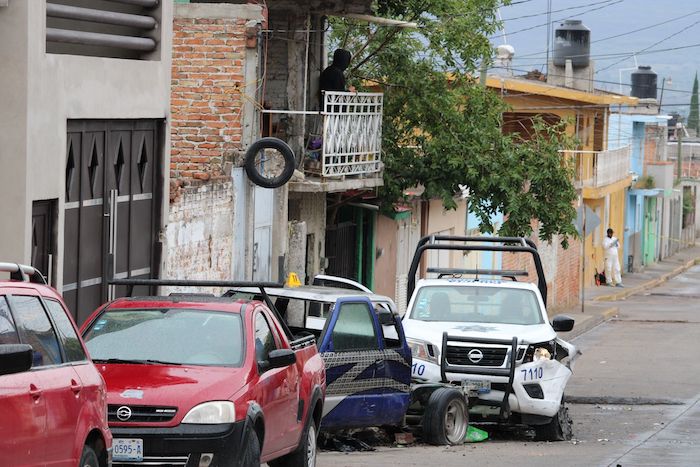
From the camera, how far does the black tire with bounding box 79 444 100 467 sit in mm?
8492

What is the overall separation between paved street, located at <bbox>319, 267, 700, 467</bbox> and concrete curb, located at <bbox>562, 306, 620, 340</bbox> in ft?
0.80

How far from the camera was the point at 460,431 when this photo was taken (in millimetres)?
16047

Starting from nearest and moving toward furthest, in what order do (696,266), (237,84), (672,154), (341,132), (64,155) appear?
(64,155), (237,84), (341,132), (696,266), (672,154)

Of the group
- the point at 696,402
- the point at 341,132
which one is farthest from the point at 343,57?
the point at 696,402

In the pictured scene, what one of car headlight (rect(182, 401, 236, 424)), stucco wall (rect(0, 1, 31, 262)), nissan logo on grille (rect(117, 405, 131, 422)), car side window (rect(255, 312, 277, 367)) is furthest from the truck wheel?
nissan logo on grille (rect(117, 405, 131, 422))

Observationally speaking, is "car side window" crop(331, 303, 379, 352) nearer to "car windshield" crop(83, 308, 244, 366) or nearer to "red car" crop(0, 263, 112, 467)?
"car windshield" crop(83, 308, 244, 366)

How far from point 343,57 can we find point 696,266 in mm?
49829

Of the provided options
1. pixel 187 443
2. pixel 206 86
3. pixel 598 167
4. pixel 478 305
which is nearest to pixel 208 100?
pixel 206 86

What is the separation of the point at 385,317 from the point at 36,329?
734 centimetres

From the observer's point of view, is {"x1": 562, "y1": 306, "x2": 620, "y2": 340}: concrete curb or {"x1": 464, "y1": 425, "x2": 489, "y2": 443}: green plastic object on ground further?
{"x1": 562, "y1": 306, "x2": 620, "y2": 340}: concrete curb

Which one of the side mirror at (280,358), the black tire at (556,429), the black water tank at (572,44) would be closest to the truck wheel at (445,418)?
the black tire at (556,429)

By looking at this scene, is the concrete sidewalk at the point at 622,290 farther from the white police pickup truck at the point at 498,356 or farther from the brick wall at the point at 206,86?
the white police pickup truck at the point at 498,356

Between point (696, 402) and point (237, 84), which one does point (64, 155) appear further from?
point (696, 402)

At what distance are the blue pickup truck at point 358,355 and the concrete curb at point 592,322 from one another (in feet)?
58.5
